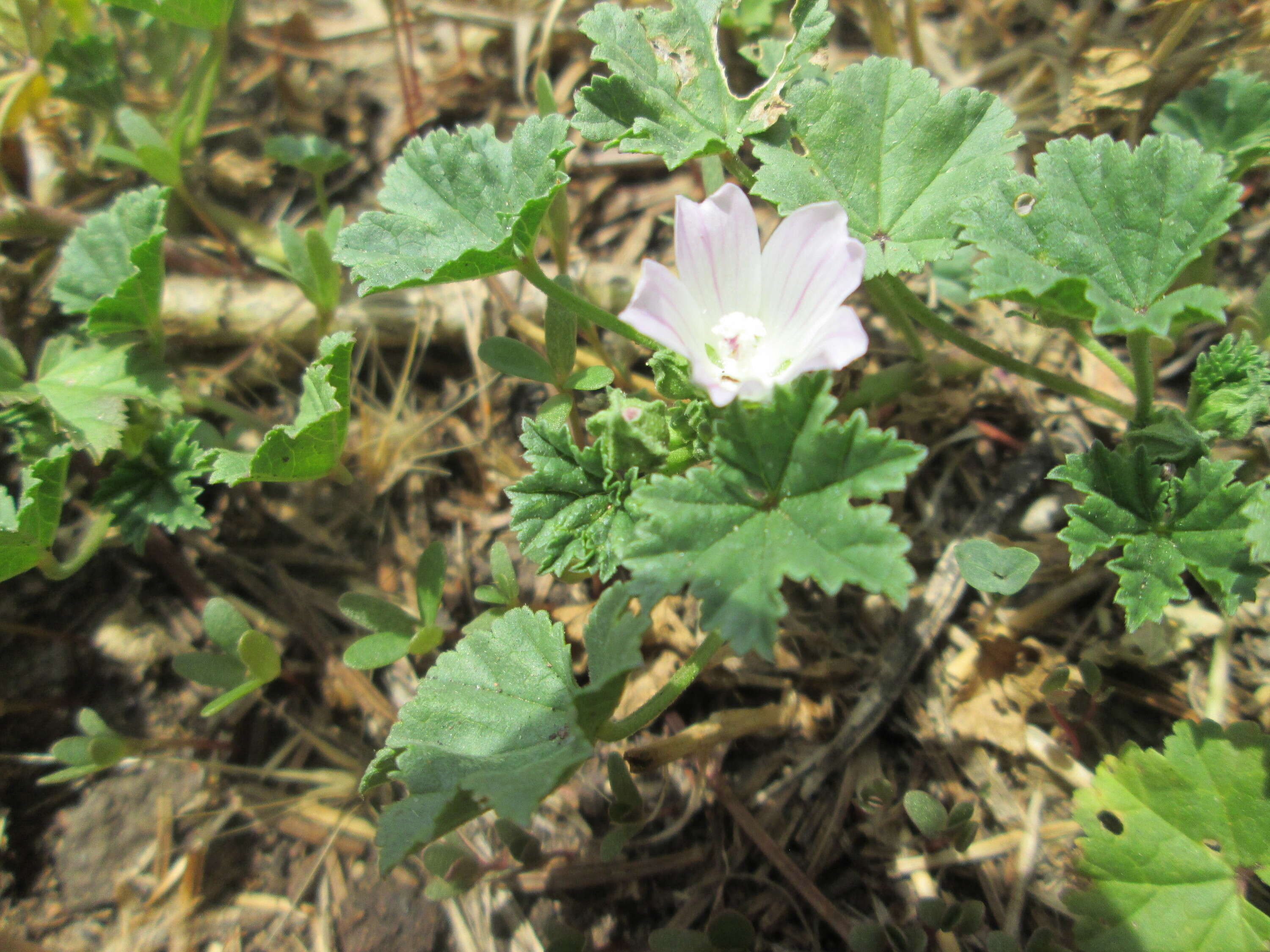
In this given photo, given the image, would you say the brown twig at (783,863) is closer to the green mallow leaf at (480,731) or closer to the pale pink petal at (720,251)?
the green mallow leaf at (480,731)

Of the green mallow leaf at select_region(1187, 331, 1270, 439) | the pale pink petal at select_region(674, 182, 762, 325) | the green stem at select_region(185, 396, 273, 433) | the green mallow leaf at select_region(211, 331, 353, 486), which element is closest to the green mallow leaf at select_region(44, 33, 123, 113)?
the green stem at select_region(185, 396, 273, 433)

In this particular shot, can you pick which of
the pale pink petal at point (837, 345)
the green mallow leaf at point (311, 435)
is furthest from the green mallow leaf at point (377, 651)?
the pale pink petal at point (837, 345)

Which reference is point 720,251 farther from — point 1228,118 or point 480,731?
point 1228,118

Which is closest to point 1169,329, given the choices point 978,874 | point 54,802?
point 978,874

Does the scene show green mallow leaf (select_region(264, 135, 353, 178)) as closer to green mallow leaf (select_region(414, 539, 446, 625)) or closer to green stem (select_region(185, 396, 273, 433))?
green stem (select_region(185, 396, 273, 433))

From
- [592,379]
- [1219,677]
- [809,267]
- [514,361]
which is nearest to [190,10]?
[514,361]

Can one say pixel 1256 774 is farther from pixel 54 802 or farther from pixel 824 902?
pixel 54 802
